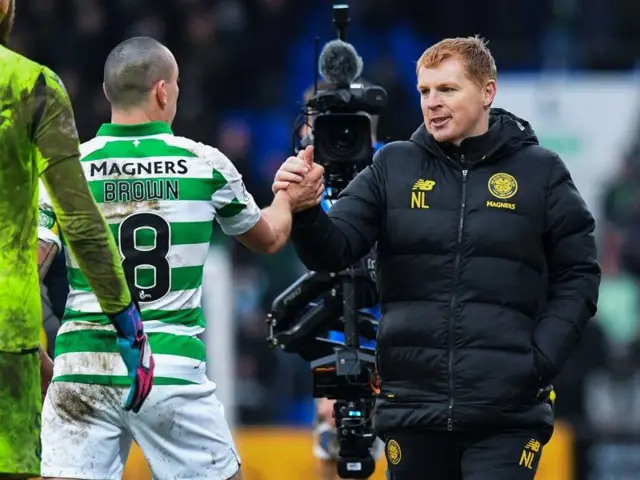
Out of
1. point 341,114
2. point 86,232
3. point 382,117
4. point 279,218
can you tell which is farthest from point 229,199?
point 382,117

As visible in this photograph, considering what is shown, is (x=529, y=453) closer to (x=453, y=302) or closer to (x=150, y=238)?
(x=453, y=302)

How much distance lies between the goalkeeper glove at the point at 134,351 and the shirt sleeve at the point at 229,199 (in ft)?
2.98

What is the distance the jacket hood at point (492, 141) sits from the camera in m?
5.30

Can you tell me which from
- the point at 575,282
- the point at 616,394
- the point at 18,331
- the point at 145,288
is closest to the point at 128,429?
the point at 145,288

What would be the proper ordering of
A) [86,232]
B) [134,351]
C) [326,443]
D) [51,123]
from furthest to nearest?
[326,443] → [134,351] → [86,232] → [51,123]

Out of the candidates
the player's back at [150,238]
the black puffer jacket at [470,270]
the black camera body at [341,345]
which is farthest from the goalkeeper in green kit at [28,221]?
the black camera body at [341,345]

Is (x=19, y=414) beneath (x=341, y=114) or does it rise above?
beneath

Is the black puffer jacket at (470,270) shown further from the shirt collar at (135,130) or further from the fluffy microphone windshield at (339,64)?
the fluffy microphone windshield at (339,64)

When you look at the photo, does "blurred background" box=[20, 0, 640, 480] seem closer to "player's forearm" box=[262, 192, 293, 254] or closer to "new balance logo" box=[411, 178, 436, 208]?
"player's forearm" box=[262, 192, 293, 254]

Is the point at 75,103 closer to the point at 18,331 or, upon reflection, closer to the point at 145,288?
the point at 145,288

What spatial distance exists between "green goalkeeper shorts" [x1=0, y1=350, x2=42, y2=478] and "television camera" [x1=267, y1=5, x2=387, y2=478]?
216cm

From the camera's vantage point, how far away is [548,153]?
5406 mm

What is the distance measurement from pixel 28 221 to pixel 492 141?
5.62 ft

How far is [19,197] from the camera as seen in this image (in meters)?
4.26
